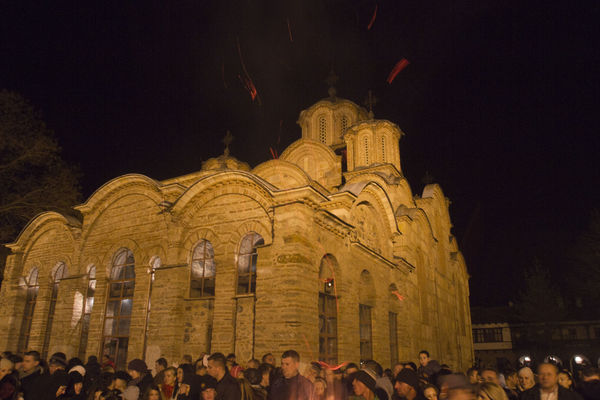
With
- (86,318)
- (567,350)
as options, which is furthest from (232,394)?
(567,350)

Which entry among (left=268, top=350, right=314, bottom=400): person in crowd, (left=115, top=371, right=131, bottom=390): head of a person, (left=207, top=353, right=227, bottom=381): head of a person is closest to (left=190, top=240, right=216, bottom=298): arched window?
(left=115, top=371, right=131, bottom=390): head of a person

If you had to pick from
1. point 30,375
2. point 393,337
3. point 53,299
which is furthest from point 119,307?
point 393,337

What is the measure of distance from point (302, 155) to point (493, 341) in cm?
3101

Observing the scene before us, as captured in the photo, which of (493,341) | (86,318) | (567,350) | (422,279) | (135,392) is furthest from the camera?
(493,341)

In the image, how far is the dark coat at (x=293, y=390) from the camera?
14.7ft

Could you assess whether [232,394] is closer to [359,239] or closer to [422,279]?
[359,239]

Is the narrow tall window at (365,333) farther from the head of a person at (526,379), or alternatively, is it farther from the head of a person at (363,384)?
the head of a person at (363,384)

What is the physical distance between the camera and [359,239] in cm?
1241

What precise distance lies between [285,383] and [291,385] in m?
0.10

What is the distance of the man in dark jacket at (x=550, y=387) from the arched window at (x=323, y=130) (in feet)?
61.2

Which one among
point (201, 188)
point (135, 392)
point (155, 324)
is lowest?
point (135, 392)

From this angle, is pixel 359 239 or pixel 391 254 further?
pixel 391 254

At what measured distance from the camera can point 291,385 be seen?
179 inches

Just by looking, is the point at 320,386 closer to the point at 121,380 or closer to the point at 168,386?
the point at 168,386
